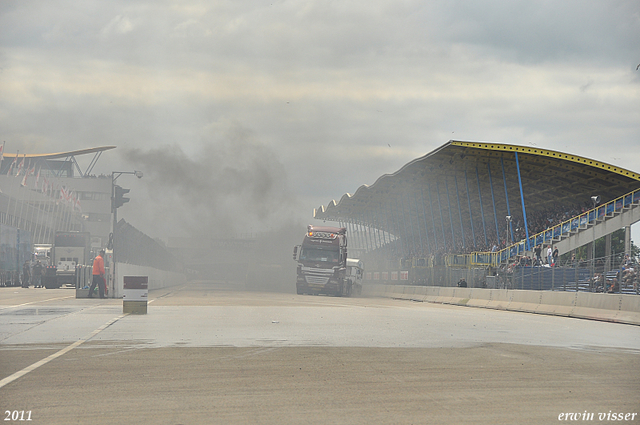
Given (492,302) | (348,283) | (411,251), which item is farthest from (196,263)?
(492,302)

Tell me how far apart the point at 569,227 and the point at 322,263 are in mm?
14328

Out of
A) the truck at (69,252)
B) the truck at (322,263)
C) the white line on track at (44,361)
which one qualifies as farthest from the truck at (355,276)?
the white line on track at (44,361)

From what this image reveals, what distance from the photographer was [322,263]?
43.4m

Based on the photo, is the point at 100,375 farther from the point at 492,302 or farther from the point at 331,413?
the point at 492,302

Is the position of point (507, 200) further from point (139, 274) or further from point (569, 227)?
point (139, 274)

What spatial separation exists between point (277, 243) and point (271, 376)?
89.7 meters

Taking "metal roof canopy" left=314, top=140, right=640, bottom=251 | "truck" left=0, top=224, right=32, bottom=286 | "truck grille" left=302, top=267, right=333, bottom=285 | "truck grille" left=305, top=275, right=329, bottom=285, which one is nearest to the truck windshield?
"truck grille" left=302, top=267, right=333, bottom=285

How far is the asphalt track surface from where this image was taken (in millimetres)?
6406

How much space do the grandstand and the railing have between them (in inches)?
Answer: 2.2

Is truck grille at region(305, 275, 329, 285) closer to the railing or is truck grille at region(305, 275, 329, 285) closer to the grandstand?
the grandstand

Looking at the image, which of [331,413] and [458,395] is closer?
[331,413]

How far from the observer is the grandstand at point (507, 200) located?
42.2 m

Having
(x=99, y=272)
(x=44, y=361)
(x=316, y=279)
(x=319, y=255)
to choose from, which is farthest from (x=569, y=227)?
(x=44, y=361)

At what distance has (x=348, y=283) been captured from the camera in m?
46.2
